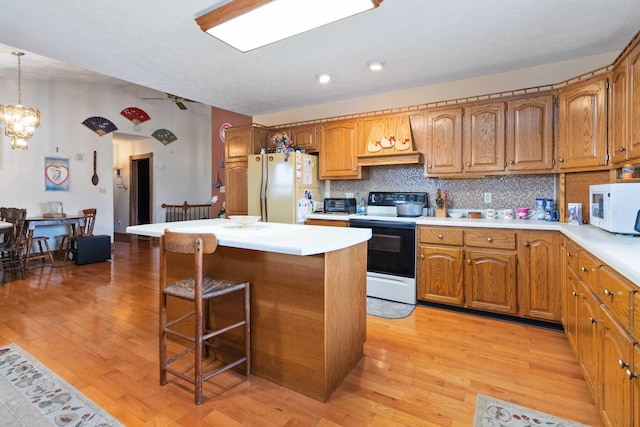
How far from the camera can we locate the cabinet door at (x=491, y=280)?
2.85 metres

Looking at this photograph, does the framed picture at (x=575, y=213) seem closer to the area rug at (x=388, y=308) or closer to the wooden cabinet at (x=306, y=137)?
the area rug at (x=388, y=308)

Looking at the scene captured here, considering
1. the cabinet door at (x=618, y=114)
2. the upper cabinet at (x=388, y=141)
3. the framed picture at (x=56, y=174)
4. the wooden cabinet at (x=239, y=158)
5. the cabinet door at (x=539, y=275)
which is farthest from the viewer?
the framed picture at (x=56, y=174)

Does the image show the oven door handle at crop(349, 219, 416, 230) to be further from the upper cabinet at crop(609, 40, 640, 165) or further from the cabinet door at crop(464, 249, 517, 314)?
the upper cabinet at crop(609, 40, 640, 165)

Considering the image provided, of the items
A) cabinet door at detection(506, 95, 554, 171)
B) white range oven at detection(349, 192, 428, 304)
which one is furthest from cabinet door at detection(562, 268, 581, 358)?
white range oven at detection(349, 192, 428, 304)

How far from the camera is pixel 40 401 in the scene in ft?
5.70

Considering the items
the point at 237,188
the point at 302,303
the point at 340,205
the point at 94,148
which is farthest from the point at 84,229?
the point at 302,303

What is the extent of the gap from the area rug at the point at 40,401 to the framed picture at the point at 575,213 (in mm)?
3531

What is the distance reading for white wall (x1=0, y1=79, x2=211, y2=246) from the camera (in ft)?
18.1

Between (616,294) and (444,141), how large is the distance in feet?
7.83

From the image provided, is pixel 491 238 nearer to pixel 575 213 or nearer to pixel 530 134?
pixel 575 213

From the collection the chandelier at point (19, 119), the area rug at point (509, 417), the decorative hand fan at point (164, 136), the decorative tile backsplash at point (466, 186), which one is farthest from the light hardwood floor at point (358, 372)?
the decorative hand fan at point (164, 136)

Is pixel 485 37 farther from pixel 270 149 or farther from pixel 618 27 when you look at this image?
pixel 270 149

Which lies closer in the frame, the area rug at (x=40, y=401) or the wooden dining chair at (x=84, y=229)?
the area rug at (x=40, y=401)

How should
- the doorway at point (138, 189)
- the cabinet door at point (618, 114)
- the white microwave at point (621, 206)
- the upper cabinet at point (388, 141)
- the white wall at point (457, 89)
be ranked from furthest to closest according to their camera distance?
the doorway at point (138, 189) → the upper cabinet at point (388, 141) → the white wall at point (457, 89) → the cabinet door at point (618, 114) → the white microwave at point (621, 206)
